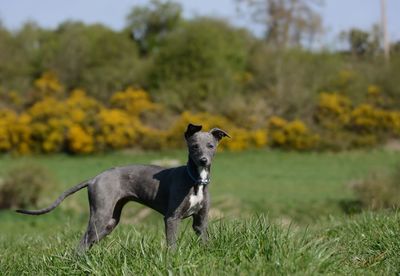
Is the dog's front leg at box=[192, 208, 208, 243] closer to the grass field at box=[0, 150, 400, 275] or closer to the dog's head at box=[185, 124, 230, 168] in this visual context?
the grass field at box=[0, 150, 400, 275]

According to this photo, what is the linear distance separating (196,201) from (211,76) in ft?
123

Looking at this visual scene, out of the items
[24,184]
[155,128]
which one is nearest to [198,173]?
[24,184]

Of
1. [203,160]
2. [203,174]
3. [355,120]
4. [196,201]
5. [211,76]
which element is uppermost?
[211,76]

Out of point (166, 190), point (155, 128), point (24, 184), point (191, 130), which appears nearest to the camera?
point (191, 130)

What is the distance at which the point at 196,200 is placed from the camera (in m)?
→ 6.88

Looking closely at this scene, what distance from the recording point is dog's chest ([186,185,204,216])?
6852mm

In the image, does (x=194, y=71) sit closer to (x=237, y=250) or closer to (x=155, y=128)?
(x=155, y=128)

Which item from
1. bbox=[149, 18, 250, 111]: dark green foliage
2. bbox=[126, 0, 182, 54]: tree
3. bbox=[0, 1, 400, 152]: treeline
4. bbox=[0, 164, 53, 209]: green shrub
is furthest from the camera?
bbox=[126, 0, 182, 54]: tree

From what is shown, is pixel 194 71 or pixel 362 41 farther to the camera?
A: pixel 362 41

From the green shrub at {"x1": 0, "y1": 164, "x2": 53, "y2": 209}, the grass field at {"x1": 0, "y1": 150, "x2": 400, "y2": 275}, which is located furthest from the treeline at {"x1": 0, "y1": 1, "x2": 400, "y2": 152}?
the grass field at {"x1": 0, "y1": 150, "x2": 400, "y2": 275}

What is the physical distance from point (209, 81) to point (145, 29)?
912 centimetres

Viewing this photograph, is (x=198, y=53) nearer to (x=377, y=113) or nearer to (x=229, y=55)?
(x=229, y=55)

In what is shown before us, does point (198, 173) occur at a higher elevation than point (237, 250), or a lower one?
higher

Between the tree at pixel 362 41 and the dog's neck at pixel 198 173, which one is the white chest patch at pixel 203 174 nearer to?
the dog's neck at pixel 198 173
